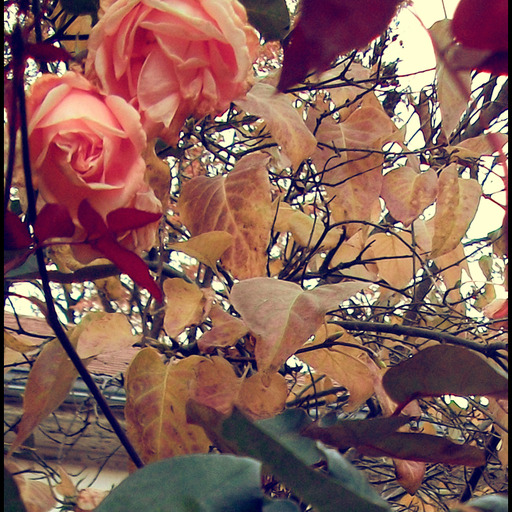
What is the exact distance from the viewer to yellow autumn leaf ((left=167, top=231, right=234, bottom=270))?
504 mm

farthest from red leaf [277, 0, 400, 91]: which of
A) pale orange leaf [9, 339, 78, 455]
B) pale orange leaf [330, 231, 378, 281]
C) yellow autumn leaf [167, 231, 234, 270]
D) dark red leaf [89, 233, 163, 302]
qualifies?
pale orange leaf [330, 231, 378, 281]

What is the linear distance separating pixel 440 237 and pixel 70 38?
37 centimetres

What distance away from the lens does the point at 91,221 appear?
0.82ft

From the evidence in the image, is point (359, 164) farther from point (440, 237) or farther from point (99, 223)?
point (99, 223)

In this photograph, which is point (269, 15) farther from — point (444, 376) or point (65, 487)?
point (65, 487)

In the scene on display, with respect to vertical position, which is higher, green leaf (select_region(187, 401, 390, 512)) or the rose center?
the rose center

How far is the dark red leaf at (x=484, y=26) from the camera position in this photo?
0.16 m

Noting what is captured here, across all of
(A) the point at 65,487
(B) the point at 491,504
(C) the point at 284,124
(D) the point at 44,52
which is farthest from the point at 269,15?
(A) the point at 65,487

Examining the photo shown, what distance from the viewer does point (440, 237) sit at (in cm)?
60

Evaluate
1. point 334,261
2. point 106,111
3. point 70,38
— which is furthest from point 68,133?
point 334,261

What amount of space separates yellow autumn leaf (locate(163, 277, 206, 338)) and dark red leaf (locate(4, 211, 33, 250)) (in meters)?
0.30

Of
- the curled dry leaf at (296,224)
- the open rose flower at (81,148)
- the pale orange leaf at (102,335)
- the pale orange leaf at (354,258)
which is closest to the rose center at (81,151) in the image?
the open rose flower at (81,148)

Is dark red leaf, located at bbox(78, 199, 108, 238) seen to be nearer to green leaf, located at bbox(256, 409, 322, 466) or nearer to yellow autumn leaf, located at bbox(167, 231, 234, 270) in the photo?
green leaf, located at bbox(256, 409, 322, 466)

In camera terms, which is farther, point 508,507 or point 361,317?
point 361,317
